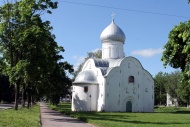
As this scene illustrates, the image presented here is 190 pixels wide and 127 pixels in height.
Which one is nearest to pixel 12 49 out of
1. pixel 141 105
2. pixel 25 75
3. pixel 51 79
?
pixel 25 75

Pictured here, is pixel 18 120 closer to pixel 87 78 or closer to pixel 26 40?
pixel 26 40

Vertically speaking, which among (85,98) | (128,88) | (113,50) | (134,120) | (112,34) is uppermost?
(112,34)

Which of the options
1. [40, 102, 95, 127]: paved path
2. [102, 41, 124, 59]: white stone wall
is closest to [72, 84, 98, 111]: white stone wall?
[102, 41, 124, 59]: white stone wall

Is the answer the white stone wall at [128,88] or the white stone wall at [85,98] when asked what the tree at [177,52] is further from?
the white stone wall at [85,98]

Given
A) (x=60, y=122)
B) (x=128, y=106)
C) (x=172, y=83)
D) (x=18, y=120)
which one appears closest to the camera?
(x=18, y=120)

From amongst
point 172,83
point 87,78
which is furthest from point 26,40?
point 172,83

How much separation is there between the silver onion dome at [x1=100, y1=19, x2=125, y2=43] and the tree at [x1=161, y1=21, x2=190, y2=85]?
1467 inches

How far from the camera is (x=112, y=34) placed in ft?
150

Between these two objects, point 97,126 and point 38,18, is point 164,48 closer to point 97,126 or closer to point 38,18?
point 97,126

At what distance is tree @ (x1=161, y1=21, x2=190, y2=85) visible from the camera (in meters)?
7.73

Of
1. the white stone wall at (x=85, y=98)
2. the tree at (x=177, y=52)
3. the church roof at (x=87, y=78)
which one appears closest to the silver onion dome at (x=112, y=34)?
the church roof at (x=87, y=78)

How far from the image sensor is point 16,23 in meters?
28.1

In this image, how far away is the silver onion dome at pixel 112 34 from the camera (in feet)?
150

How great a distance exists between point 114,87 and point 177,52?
33.6 meters
